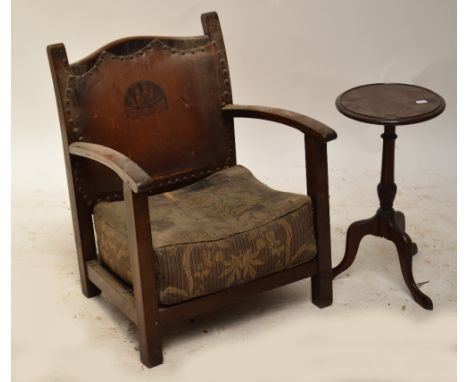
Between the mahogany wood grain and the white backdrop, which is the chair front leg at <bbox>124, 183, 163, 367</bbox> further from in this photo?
the white backdrop

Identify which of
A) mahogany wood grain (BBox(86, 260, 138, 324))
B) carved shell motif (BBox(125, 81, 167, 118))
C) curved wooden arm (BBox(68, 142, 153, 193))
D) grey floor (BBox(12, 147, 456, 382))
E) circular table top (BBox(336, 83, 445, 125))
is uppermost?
carved shell motif (BBox(125, 81, 167, 118))

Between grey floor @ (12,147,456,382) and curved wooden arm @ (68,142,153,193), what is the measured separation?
2.11 ft

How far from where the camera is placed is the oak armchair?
3395mm

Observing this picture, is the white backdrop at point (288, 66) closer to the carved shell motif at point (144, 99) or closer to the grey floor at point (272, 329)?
the grey floor at point (272, 329)

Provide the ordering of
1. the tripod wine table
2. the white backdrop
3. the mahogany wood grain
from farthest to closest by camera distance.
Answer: the white backdrop, the tripod wine table, the mahogany wood grain

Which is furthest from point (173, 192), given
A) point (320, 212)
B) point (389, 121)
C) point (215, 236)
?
point (389, 121)

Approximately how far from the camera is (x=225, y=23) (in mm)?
5027

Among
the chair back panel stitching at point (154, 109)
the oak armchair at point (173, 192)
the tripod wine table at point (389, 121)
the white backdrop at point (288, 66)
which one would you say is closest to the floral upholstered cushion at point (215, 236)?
the oak armchair at point (173, 192)

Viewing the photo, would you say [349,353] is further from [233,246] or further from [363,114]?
[363,114]

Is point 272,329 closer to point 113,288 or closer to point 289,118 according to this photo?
point 113,288

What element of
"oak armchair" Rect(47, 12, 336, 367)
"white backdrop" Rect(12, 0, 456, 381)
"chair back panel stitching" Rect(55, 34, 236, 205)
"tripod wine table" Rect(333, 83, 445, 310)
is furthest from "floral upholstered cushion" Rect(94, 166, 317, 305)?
"white backdrop" Rect(12, 0, 456, 381)

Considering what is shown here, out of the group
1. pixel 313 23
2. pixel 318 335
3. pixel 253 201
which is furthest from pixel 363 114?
pixel 313 23

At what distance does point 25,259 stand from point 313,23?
1871 millimetres

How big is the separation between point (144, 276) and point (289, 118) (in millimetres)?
813
